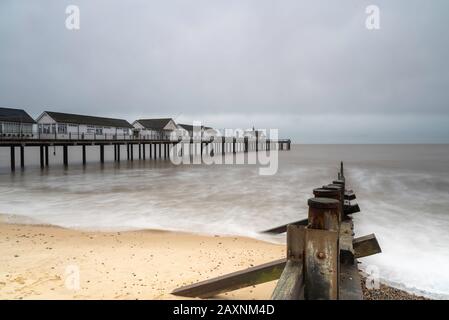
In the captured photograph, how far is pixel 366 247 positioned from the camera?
350 cm

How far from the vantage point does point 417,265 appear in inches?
311

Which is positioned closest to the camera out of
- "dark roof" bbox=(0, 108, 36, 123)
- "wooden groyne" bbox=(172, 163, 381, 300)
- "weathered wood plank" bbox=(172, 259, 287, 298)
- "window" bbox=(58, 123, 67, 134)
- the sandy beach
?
"wooden groyne" bbox=(172, 163, 381, 300)

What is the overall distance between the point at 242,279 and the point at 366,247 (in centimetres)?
146

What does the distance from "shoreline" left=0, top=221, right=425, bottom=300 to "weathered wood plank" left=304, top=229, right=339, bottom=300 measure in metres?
2.82

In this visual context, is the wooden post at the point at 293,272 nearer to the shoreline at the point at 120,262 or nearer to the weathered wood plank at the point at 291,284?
the weathered wood plank at the point at 291,284

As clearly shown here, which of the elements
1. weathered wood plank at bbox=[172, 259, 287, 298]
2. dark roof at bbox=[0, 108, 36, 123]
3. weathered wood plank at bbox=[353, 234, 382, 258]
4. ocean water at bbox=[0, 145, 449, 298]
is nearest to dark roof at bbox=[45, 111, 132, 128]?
dark roof at bbox=[0, 108, 36, 123]

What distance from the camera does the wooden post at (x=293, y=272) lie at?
2232 millimetres

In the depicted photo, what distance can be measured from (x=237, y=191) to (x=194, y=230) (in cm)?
1031

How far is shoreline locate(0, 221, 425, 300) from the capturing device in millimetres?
5328

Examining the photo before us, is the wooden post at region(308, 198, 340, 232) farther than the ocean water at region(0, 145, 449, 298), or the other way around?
the ocean water at region(0, 145, 449, 298)

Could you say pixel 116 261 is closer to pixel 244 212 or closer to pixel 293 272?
pixel 293 272

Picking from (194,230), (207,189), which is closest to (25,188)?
(207,189)

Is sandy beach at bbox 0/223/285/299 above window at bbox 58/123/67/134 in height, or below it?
below

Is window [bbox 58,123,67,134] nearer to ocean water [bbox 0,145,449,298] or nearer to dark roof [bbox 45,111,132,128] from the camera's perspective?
dark roof [bbox 45,111,132,128]
